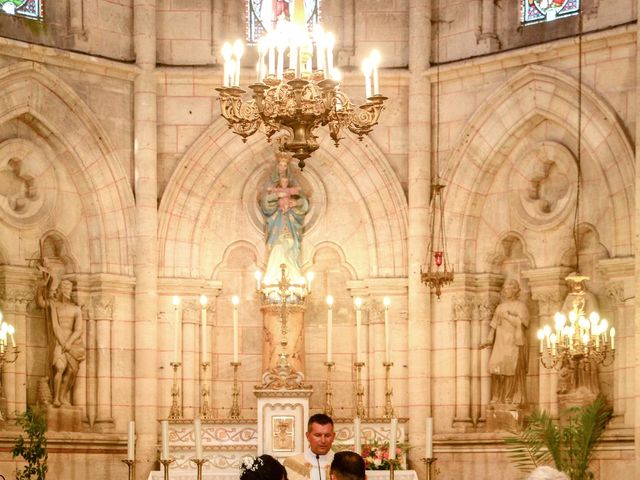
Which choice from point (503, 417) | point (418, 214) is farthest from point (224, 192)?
point (503, 417)

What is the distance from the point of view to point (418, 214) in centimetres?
1883

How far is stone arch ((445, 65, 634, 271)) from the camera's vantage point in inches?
681

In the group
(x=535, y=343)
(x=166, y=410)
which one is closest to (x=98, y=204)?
(x=166, y=410)

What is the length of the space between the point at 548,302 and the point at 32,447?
19.2ft

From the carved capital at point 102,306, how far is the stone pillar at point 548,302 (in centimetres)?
474

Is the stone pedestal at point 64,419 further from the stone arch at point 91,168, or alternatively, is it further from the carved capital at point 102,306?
the stone arch at point 91,168

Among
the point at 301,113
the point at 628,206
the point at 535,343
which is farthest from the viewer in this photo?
the point at 535,343

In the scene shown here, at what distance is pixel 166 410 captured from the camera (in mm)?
18734

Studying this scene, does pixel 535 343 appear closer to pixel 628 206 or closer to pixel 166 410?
pixel 628 206

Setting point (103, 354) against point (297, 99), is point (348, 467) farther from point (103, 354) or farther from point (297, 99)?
point (103, 354)

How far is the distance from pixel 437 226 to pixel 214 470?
401 centimetres

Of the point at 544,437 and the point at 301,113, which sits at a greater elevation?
the point at 301,113

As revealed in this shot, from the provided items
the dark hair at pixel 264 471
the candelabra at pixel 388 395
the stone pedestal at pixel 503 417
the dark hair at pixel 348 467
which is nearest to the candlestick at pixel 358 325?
the candelabra at pixel 388 395

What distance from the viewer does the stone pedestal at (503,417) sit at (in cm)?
1836
